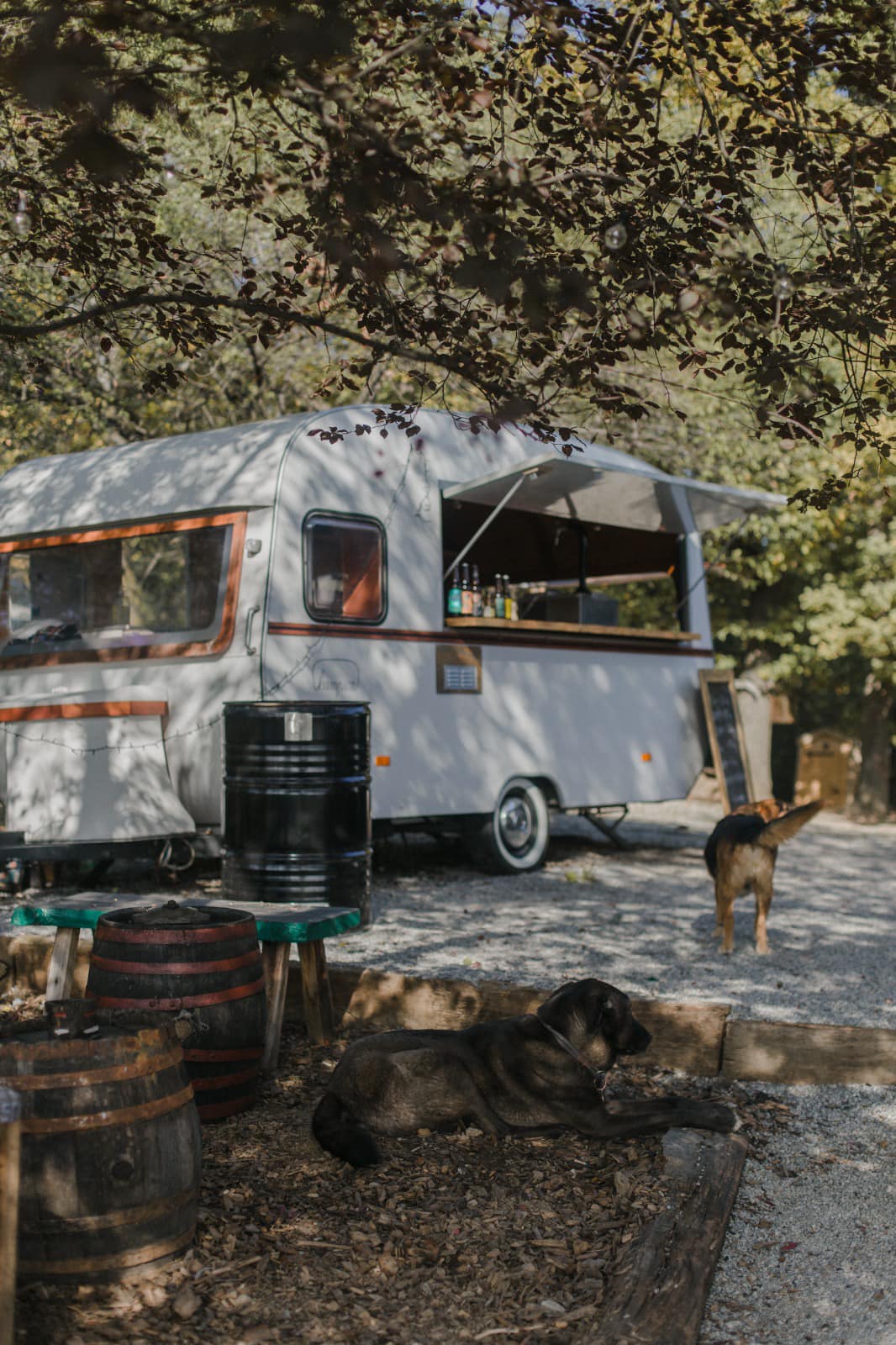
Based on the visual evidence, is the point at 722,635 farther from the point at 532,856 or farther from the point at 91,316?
the point at 91,316

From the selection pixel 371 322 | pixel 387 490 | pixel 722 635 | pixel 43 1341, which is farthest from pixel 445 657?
pixel 722 635

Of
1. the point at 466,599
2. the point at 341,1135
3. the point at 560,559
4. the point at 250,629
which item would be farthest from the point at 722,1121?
the point at 560,559

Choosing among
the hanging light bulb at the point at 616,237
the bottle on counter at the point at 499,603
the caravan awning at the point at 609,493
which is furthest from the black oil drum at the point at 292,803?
the hanging light bulb at the point at 616,237

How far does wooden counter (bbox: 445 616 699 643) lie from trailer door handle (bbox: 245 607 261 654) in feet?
5.70

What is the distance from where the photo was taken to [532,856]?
34.5 feet

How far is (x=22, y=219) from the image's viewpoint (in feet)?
16.2

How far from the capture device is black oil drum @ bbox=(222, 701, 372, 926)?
7.40 metres

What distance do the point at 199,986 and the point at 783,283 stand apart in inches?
103

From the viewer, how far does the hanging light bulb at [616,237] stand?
3.85m

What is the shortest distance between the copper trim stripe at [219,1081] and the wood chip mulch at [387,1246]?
0.12 m

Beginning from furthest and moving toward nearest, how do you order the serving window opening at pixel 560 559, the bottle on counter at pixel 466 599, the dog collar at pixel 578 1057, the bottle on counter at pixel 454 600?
the serving window opening at pixel 560 559 → the bottle on counter at pixel 466 599 → the bottle on counter at pixel 454 600 → the dog collar at pixel 578 1057

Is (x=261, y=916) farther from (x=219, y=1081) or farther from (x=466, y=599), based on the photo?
(x=466, y=599)

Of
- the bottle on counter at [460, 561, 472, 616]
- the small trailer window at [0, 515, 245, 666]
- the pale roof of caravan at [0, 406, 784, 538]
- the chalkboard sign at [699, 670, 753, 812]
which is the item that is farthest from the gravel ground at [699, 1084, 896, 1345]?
the chalkboard sign at [699, 670, 753, 812]

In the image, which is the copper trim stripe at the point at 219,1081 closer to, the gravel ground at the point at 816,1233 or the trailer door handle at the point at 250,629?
the gravel ground at the point at 816,1233
